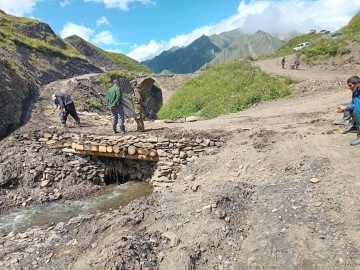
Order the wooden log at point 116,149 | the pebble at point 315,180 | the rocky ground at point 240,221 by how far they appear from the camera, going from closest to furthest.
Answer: the rocky ground at point 240,221
the pebble at point 315,180
the wooden log at point 116,149

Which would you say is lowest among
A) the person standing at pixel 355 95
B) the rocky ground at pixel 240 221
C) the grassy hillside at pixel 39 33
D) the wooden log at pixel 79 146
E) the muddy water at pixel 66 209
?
the muddy water at pixel 66 209

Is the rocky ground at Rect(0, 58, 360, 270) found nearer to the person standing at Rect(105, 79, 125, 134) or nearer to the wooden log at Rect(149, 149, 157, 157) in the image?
the wooden log at Rect(149, 149, 157, 157)

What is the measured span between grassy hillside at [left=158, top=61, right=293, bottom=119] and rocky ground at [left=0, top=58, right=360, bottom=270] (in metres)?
9.95

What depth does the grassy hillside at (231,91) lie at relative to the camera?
22.4 m

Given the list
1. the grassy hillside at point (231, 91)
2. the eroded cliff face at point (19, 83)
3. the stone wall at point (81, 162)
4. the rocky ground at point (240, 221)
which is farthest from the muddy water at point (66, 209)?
the grassy hillside at point (231, 91)

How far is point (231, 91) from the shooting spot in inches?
1105

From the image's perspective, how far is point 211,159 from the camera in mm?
12508

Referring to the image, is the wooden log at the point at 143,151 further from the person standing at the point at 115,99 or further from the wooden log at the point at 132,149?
the person standing at the point at 115,99

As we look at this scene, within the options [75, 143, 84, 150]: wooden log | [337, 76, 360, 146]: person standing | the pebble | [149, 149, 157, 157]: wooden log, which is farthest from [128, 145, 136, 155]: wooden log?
[337, 76, 360, 146]: person standing

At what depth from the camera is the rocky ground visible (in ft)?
23.6

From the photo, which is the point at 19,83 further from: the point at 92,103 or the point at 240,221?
the point at 240,221

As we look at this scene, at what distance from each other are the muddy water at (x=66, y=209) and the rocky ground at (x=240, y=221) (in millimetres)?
1040

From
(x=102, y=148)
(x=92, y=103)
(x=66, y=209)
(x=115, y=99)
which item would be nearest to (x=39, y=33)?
(x=92, y=103)

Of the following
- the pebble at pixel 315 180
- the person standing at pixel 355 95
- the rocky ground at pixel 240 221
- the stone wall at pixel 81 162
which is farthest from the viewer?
the stone wall at pixel 81 162
